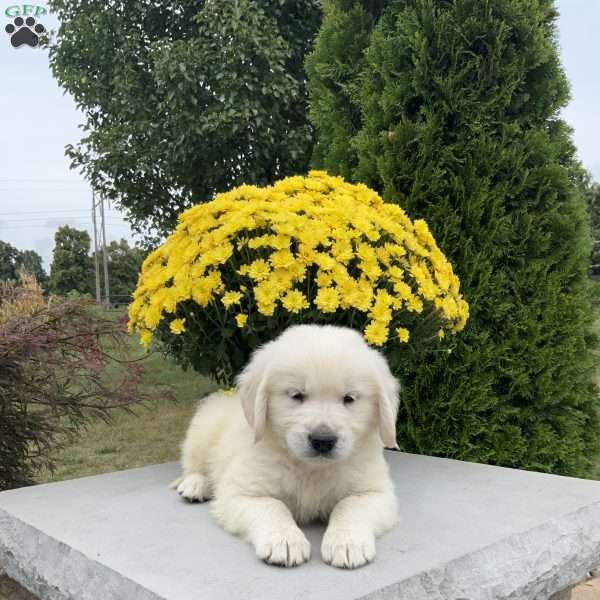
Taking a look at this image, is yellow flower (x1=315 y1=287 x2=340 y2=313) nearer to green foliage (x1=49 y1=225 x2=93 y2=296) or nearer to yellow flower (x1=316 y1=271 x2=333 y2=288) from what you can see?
yellow flower (x1=316 y1=271 x2=333 y2=288)

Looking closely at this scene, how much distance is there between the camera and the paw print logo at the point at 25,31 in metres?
10.8

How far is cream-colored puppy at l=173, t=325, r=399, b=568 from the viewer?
7.31 ft

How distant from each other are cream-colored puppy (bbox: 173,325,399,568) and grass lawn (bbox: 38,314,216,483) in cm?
356

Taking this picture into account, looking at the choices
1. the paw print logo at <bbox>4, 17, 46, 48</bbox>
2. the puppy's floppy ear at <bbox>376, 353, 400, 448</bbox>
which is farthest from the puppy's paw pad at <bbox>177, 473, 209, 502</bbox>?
the paw print logo at <bbox>4, 17, 46, 48</bbox>

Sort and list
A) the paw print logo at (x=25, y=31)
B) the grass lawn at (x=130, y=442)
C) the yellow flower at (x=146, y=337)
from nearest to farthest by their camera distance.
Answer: the yellow flower at (x=146, y=337) → the grass lawn at (x=130, y=442) → the paw print logo at (x=25, y=31)

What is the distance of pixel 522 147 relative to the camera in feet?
15.3

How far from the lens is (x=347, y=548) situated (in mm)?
2176

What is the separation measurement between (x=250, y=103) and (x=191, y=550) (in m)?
6.77

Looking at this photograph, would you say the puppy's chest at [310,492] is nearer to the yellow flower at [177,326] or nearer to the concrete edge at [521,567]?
the concrete edge at [521,567]

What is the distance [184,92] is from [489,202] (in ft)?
16.9

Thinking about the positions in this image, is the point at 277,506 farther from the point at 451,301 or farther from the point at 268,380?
the point at 451,301

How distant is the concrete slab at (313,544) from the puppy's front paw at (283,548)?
0.12ft

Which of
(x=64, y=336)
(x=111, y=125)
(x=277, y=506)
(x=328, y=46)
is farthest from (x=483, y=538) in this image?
(x=111, y=125)

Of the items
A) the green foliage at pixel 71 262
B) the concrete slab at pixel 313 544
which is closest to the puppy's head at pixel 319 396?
the concrete slab at pixel 313 544
